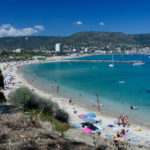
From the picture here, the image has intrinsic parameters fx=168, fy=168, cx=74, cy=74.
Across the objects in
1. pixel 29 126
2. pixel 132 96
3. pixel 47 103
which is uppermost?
pixel 29 126

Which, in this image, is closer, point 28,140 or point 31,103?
point 28,140

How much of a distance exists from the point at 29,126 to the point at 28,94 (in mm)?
7476

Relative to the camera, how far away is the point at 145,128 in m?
14.2

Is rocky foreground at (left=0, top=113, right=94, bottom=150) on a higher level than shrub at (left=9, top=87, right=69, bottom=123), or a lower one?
higher

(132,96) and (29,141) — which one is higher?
(29,141)

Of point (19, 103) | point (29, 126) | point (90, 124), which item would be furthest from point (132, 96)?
point (29, 126)

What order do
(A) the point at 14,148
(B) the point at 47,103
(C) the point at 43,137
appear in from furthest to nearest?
(B) the point at 47,103
(C) the point at 43,137
(A) the point at 14,148

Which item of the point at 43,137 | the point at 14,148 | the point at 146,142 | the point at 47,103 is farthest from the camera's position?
the point at 47,103

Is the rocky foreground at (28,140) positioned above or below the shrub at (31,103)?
above

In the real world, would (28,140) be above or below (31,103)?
above

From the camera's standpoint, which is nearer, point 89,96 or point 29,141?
point 29,141

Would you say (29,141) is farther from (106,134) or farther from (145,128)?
(145,128)

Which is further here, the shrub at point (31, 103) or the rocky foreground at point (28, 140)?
the shrub at point (31, 103)

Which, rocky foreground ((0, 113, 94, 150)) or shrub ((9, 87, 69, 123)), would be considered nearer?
rocky foreground ((0, 113, 94, 150))
